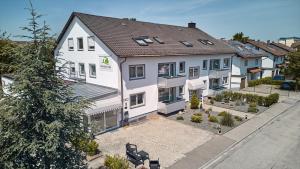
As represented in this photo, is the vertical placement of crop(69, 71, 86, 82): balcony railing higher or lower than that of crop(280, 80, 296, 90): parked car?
higher

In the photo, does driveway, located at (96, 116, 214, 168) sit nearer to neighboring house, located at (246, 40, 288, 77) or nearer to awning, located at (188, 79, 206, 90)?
awning, located at (188, 79, 206, 90)

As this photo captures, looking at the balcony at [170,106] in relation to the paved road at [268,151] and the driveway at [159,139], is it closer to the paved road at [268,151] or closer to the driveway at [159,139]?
the driveway at [159,139]

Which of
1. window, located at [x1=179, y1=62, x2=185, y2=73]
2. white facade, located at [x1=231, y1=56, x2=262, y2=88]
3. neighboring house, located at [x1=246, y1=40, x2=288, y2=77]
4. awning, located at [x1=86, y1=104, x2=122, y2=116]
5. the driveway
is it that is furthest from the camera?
neighboring house, located at [x1=246, y1=40, x2=288, y2=77]

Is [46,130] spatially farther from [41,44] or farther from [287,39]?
[287,39]

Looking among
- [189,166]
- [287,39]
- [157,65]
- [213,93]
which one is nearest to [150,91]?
[157,65]

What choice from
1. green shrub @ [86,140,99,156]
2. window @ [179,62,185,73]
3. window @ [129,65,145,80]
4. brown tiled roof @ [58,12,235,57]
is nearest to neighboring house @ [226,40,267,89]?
brown tiled roof @ [58,12,235,57]

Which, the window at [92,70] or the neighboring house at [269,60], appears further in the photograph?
the neighboring house at [269,60]

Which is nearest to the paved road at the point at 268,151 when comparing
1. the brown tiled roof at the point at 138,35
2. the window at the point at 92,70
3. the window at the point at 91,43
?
the brown tiled roof at the point at 138,35
